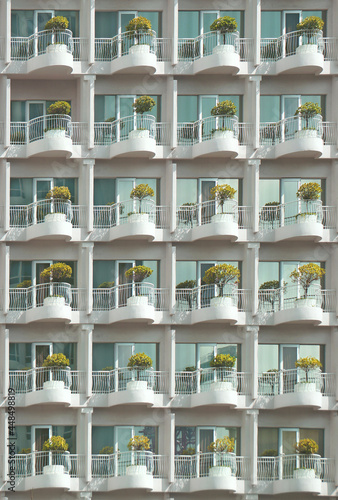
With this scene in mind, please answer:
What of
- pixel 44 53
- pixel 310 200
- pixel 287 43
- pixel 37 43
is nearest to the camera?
pixel 310 200

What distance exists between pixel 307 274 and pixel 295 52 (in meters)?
8.43

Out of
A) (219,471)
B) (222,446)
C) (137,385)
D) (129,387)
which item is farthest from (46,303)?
(219,471)

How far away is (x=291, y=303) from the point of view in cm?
5553

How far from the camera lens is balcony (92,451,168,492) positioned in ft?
176

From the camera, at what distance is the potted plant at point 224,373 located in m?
54.3

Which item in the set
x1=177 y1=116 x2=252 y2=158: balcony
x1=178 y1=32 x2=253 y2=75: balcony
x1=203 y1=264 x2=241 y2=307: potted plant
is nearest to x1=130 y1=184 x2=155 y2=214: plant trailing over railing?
x1=177 y1=116 x2=252 y2=158: balcony

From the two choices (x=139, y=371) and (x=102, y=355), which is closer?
(x=139, y=371)

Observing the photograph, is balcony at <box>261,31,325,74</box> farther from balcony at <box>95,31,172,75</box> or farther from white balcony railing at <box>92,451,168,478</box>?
white balcony railing at <box>92,451,168,478</box>

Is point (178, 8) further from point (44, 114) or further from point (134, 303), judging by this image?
point (134, 303)

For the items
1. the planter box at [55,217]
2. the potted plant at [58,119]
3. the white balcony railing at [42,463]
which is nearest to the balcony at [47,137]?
the potted plant at [58,119]

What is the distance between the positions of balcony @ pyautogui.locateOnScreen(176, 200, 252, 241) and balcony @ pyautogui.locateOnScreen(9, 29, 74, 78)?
6849 millimetres

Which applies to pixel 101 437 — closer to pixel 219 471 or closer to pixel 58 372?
pixel 58 372

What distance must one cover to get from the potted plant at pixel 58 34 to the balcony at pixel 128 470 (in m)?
14.9

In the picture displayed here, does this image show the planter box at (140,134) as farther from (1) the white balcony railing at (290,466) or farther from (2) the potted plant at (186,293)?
(1) the white balcony railing at (290,466)
